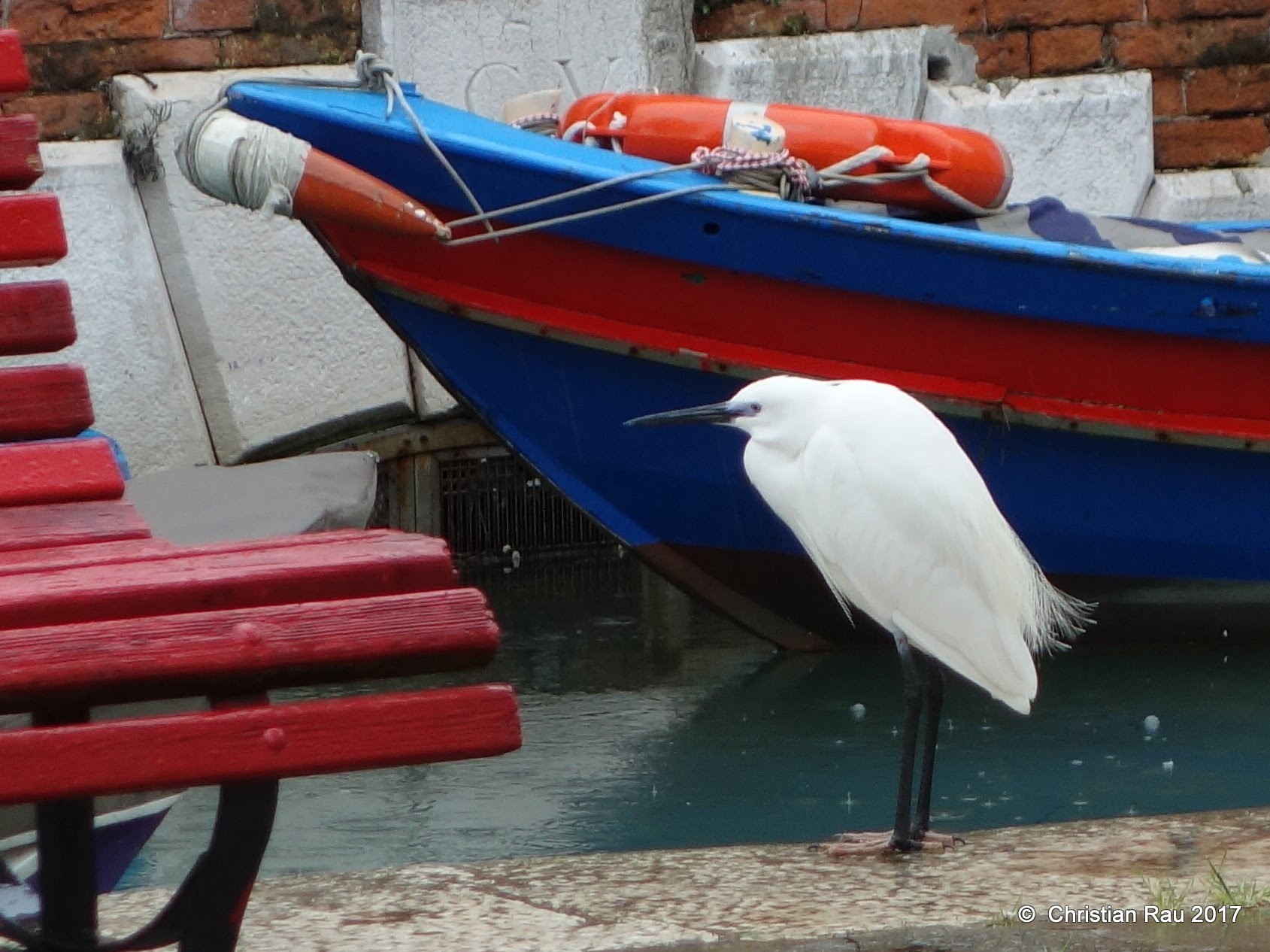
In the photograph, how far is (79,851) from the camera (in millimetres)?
1467

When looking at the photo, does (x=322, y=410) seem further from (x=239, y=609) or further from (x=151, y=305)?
(x=239, y=609)

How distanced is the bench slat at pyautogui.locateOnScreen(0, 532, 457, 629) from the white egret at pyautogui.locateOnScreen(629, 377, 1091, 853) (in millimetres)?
1468

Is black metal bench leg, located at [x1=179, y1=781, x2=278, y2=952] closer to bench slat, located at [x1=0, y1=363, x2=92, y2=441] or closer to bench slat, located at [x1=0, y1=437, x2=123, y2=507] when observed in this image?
bench slat, located at [x1=0, y1=437, x2=123, y2=507]

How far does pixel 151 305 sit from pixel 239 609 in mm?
3775

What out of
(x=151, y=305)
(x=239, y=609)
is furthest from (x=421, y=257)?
(x=239, y=609)

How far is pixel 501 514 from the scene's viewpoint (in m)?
5.50

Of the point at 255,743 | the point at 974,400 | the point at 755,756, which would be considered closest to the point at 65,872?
the point at 255,743

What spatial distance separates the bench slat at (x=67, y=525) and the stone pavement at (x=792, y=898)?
605 millimetres

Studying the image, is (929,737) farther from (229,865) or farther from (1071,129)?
(1071,129)

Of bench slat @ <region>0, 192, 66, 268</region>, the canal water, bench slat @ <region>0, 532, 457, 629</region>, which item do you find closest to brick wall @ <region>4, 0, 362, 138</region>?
the canal water

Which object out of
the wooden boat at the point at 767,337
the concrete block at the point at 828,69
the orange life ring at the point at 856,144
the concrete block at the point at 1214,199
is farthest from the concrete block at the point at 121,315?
the concrete block at the point at 1214,199

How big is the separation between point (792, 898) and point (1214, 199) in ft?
12.7

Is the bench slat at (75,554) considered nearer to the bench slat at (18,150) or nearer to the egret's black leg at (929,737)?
the bench slat at (18,150)

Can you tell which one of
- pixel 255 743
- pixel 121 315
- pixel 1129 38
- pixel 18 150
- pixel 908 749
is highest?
pixel 1129 38
